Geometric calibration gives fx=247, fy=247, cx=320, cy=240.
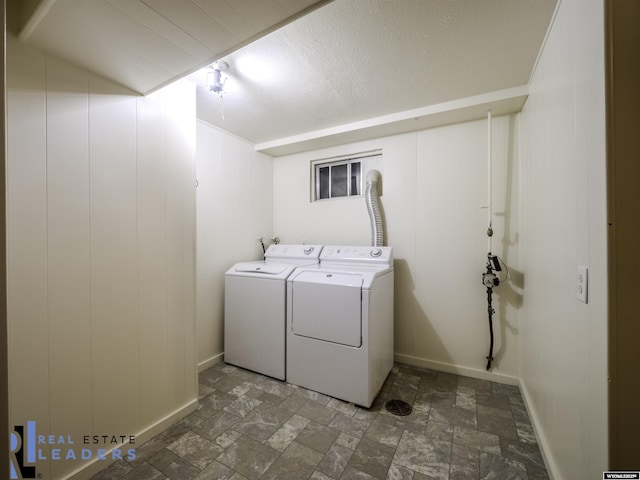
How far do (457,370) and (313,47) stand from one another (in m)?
2.82

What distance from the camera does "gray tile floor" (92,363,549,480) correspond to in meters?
1.31

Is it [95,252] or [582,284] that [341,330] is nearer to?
[582,284]

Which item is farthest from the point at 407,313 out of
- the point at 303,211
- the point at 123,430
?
the point at 123,430

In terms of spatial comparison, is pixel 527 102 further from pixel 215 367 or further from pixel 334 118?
pixel 215 367

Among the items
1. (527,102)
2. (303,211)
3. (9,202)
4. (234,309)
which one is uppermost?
(527,102)

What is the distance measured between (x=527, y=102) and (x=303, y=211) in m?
2.26

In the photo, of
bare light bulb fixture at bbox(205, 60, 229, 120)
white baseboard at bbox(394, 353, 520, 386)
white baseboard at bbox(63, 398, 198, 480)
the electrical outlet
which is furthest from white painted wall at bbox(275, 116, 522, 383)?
white baseboard at bbox(63, 398, 198, 480)

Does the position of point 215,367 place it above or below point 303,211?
below

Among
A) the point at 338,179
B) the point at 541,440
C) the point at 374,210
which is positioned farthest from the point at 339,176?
the point at 541,440

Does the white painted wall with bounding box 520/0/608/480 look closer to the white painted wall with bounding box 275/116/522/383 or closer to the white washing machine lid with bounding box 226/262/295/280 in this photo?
the white painted wall with bounding box 275/116/522/383

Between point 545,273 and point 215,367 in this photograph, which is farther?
point 215,367

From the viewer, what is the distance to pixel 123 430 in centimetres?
141

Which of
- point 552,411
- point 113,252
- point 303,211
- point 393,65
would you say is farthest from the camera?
point 303,211

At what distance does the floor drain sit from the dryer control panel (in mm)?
1104
